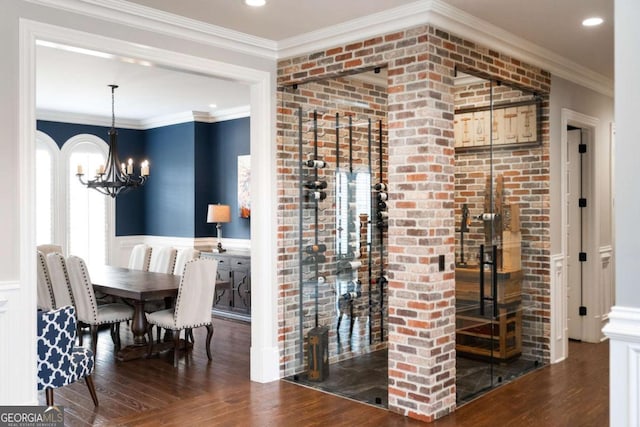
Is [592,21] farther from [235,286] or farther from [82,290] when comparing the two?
[235,286]

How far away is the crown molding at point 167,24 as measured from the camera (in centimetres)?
372

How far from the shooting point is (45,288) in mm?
5922

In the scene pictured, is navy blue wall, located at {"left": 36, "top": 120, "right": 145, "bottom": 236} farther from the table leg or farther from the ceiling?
the table leg

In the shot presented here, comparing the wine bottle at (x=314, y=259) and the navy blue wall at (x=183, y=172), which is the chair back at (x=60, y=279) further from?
the navy blue wall at (x=183, y=172)

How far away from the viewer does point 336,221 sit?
4789mm

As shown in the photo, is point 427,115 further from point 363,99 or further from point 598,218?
point 598,218

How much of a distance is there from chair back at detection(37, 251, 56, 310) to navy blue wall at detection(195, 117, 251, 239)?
2.88 m

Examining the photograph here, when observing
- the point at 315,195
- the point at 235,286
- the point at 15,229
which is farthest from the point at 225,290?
the point at 15,229

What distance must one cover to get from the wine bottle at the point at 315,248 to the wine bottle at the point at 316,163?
2.13ft

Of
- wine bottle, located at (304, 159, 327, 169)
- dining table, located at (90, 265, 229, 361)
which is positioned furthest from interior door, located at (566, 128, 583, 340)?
dining table, located at (90, 265, 229, 361)

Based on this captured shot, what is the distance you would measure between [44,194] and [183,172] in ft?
6.62

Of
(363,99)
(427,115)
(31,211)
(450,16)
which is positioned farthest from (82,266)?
(450,16)

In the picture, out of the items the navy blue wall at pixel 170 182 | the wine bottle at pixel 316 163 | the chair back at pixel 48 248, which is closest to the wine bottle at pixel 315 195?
the wine bottle at pixel 316 163

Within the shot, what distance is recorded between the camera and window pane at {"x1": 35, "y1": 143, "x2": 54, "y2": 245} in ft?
28.0
